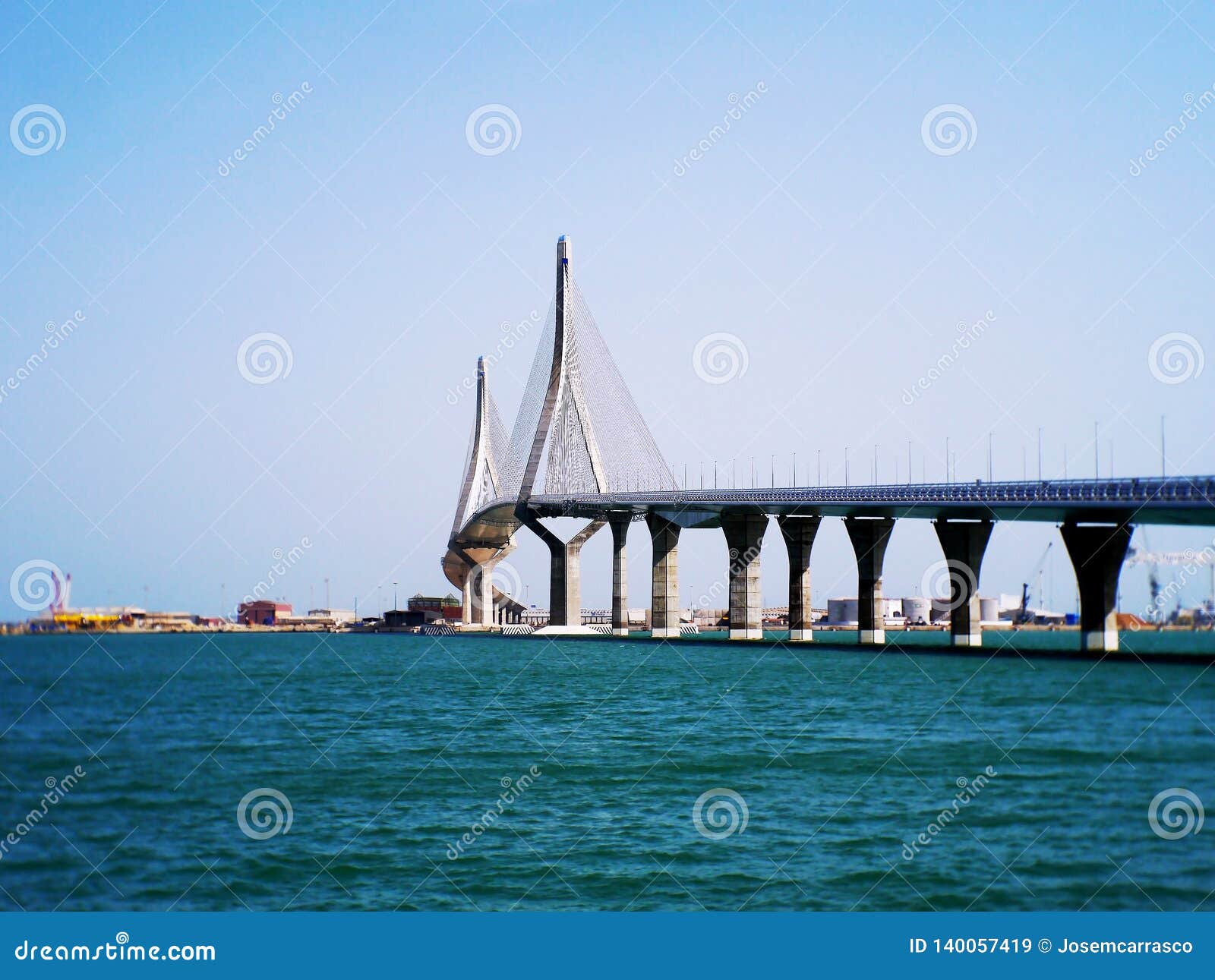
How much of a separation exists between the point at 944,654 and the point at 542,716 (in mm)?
41600

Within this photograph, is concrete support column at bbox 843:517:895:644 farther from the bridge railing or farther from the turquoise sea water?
the turquoise sea water

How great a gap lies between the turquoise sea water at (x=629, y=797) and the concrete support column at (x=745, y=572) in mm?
47586

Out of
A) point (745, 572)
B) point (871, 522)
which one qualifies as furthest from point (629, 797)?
point (745, 572)

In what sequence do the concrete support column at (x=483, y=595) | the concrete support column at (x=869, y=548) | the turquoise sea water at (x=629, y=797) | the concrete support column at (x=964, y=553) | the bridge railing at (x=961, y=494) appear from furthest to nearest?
1. the concrete support column at (x=483, y=595)
2. the concrete support column at (x=869, y=548)
3. the concrete support column at (x=964, y=553)
4. the bridge railing at (x=961, y=494)
5. the turquoise sea water at (x=629, y=797)

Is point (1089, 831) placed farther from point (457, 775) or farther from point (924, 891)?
point (457, 775)

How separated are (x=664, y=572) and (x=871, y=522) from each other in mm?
26391

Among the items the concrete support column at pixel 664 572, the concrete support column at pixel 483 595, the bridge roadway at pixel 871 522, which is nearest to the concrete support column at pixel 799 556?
the bridge roadway at pixel 871 522

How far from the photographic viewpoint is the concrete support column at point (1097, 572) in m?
70.5

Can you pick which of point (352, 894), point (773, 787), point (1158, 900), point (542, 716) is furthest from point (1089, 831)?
point (542, 716)

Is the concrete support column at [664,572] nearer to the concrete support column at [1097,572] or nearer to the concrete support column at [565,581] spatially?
the concrete support column at [565,581]

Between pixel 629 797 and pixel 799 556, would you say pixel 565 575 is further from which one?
pixel 629 797

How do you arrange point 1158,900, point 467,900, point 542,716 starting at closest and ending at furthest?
point 1158,900 → point 467,900 → point 542,716

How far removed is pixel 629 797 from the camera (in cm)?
2778

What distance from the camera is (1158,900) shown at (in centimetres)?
1841
